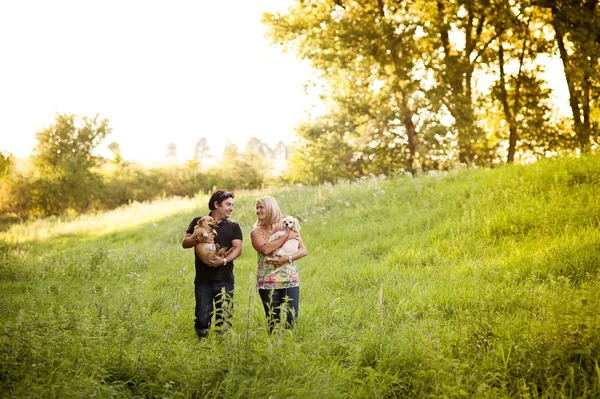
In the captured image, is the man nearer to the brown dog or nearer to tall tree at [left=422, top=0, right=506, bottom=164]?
the brown dog

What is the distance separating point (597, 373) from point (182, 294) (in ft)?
22.1

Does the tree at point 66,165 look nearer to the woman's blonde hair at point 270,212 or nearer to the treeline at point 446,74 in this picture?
the treeline at point 446,74

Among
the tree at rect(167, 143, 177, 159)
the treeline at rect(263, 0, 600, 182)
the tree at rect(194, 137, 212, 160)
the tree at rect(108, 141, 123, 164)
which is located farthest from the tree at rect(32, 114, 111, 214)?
the tree at rect(167, 143, 177, 159)

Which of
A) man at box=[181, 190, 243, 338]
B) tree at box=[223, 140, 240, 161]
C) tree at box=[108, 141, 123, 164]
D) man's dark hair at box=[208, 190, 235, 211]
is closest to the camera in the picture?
man at box=[181, 190, 243, 338]

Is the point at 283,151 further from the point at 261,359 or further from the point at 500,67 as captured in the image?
the point at 261,359

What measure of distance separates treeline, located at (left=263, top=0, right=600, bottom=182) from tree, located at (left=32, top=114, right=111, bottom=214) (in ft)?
61.1

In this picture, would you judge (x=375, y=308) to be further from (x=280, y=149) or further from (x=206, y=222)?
(x=280, y=149)

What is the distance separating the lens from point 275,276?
17.8 ft

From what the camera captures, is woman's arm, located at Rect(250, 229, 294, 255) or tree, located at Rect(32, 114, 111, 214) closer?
woman's arm, located at Rect(250, 229, 294, 255)

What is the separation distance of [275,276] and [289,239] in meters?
0.47

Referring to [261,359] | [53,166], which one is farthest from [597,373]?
[53,166]

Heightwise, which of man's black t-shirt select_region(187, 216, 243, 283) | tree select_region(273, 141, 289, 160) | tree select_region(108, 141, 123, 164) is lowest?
man's black t-shirt select_region(187, 216, 243, 283)

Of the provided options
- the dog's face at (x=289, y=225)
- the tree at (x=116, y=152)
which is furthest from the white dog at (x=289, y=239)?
the tree at (x=116, y=152)

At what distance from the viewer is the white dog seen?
5.42 metres
